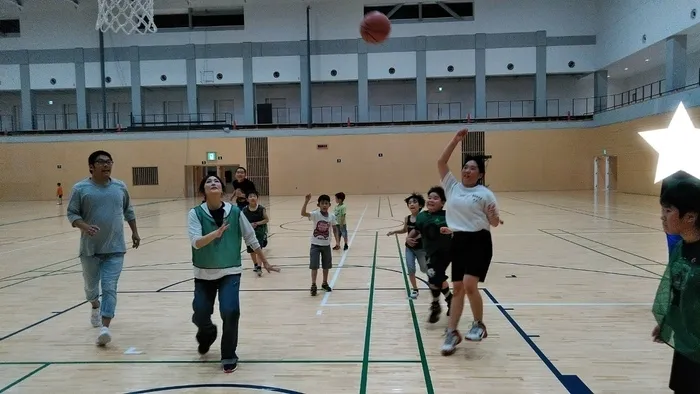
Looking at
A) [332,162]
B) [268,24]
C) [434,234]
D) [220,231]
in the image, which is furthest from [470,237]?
[268,24]

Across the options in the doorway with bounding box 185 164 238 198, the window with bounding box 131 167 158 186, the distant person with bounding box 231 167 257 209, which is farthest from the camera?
the doorway with bounding box 185 164 238 198

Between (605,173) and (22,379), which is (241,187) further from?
(605,173)

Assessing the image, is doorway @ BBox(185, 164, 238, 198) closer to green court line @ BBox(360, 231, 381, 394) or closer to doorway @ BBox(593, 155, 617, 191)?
doorway @ BBox(593, 155, 617, 191)

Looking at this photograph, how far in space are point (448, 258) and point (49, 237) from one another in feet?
43.0

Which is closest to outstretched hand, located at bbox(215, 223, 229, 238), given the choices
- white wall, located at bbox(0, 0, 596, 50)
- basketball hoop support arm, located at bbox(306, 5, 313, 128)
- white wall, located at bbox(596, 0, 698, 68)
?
white wall, located at bbox(596, 0, 698, 68)

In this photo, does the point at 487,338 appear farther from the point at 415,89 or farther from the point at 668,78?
the point at 415,89

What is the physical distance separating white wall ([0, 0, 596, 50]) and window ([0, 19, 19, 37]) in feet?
1.53

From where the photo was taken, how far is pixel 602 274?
7957mm

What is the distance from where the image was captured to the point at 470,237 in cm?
445

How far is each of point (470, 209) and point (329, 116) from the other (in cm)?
3353

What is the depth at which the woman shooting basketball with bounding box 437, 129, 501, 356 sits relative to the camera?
14.5 ft

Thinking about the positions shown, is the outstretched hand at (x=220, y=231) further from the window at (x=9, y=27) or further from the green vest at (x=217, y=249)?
the window at (x=9, y=27)

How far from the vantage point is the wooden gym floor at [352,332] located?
403cm

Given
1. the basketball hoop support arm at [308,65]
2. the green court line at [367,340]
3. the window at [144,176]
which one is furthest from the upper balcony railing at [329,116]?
the green court line at [367,340]
